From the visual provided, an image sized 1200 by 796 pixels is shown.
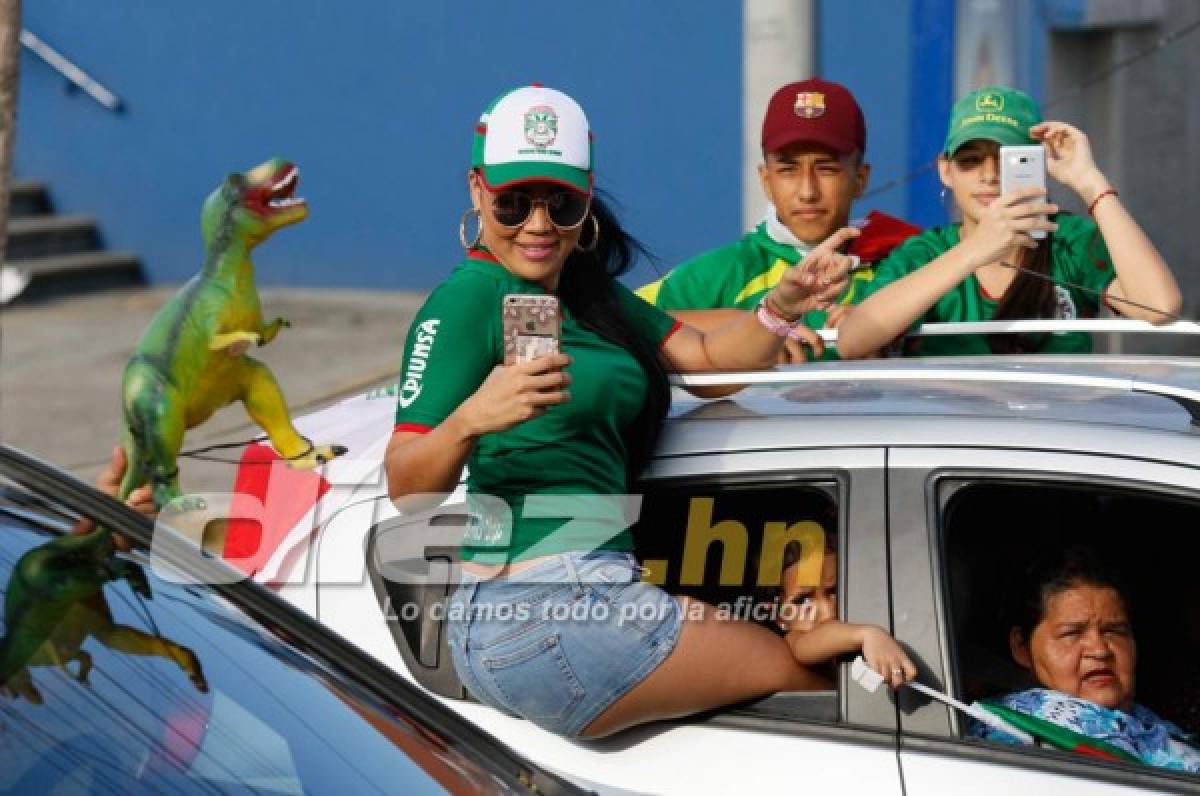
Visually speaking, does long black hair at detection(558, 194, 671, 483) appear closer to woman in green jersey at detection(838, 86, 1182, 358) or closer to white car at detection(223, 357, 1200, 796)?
white car at detection(223, 357, 1200, 796)

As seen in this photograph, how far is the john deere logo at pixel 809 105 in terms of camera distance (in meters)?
4.43

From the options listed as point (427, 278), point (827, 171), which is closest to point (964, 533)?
point (827, 171)

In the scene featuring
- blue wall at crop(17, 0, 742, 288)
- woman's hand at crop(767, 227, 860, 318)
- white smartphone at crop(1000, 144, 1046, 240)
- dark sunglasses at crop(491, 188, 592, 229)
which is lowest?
woman's hand at crop(767, 227, 860, 318)

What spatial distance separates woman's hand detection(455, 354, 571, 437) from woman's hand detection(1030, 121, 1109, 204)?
5.32 ft

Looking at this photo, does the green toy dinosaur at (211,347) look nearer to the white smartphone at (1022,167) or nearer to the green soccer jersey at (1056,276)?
the green soccer jersey at (1056,276)

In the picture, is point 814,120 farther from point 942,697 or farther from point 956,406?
point 942,697

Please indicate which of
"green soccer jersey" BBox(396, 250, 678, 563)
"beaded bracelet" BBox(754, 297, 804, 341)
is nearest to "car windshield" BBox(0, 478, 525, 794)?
"green soccer jersey" BBox(396, 250, 678, 563)

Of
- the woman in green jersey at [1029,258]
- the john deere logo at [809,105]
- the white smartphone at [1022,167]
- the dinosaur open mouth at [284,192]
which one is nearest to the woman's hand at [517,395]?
the woman in green jersey at [1029,258]

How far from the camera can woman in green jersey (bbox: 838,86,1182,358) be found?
409cm

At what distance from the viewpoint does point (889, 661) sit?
118 inches

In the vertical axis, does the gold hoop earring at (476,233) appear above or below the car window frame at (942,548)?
above

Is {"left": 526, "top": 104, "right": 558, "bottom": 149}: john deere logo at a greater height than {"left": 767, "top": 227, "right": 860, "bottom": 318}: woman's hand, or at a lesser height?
greater

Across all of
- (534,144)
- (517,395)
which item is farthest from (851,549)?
(534,144)

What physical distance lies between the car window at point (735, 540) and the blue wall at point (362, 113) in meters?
6.96
